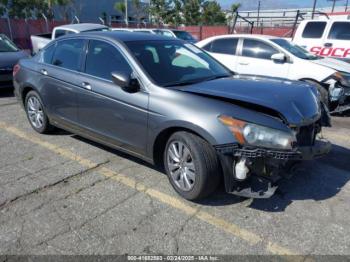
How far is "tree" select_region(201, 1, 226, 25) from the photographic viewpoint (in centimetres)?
3825

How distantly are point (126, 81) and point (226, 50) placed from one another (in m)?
5.40

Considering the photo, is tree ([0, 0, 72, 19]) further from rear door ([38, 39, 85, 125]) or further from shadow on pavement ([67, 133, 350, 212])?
shadow on pavement ([67, 133, 350, 212])

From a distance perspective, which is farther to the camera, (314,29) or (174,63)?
(314,29)

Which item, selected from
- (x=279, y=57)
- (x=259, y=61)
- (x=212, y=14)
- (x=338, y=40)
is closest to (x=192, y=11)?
(x=212, y=14)

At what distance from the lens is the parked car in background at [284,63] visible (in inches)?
268

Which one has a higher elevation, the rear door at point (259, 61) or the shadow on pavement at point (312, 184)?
the rear door at point (259, 61)

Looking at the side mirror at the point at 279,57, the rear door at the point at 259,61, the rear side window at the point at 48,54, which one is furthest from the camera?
the rear door at the point at 259,61

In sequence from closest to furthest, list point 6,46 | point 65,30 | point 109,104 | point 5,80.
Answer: point 109,104, point 5,80, point 6,46, point 65,30

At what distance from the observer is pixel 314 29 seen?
1034 centimetres

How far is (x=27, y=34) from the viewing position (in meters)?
21.1

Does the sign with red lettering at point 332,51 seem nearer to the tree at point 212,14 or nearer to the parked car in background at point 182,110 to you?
the parked car in background at point 182,110

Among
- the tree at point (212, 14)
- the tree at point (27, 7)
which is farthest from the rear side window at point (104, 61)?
the tree at point (212, 14)

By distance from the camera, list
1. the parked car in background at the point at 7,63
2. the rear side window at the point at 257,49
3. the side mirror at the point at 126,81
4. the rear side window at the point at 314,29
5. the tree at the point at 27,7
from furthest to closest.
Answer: the tree at the point at 27,7
the rear side window at the point at 314,29
the parked car in background at the point at 7,63
the rear side window at the point at 257,49
the side mirror at the point at 126,81

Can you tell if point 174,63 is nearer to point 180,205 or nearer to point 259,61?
point 180,205
